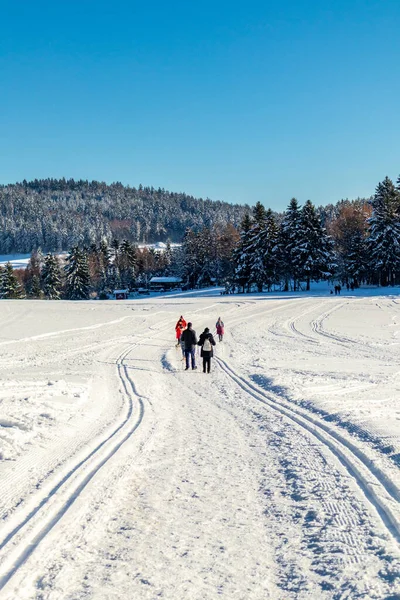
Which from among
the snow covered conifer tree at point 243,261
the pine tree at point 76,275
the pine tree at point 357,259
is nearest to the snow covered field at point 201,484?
the snow covered conifer tree at point 243,261

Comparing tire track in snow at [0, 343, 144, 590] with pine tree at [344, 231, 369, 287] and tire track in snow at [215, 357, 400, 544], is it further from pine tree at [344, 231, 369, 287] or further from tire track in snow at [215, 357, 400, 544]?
pine tree at [344, 231, 369, 287]

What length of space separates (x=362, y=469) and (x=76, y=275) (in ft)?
243

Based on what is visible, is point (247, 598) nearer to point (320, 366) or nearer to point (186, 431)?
point (186, 431)

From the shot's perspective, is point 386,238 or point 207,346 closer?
point 207,346

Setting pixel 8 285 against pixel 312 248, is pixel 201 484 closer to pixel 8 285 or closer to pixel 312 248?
pixel 312 248

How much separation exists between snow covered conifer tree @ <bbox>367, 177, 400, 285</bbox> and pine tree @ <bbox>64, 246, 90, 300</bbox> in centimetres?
4495

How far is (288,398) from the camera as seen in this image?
400 inches

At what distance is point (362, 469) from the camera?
A: 5.57m

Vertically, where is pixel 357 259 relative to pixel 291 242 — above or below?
below

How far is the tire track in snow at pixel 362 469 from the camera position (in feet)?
14.4

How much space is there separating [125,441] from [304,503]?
3276 mm

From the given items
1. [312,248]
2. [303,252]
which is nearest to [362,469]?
[303,252]

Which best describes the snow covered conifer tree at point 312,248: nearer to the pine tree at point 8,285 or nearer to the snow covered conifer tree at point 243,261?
the snow covered conifer tree at point 243,261

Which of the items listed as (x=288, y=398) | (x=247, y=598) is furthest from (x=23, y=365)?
(x=247, y=598)
